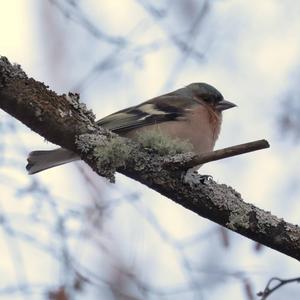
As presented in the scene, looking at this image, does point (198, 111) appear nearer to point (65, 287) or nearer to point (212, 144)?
point (212, 144)

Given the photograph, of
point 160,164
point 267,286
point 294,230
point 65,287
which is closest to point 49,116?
point 160,164

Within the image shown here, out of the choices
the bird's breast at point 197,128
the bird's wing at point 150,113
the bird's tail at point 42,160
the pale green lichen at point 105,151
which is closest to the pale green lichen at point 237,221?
the pale green lichen at point 105,151

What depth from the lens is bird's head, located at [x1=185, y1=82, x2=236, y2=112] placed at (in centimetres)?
526

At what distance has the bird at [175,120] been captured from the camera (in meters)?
3.50

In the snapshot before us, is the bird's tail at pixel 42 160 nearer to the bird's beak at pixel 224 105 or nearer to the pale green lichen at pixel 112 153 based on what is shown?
the pale green lichen at pixel 112 153

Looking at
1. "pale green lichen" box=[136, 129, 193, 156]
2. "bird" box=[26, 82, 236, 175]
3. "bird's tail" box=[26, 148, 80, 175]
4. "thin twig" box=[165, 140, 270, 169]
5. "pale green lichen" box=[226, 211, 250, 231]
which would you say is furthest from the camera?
"bird" box=[26, 82, 236, 175]

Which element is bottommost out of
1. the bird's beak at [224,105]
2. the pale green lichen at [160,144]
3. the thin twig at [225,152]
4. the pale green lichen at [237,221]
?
the pale green lichen at [237,221]

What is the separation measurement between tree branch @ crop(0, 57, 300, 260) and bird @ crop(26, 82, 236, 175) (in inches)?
37.8

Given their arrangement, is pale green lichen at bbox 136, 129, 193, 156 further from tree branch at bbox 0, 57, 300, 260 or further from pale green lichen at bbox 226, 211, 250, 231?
pale green lichen at bbox 226, 211, 250, 231

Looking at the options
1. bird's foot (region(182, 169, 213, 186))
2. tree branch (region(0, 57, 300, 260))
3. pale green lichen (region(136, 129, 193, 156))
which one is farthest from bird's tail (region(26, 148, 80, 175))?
bird's foot (region(182, 169, 213, 186))

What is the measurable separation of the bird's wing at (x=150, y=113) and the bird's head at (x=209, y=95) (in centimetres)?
21

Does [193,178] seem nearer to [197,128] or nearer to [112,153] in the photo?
[112,153]

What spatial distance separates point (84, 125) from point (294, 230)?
3.09ft

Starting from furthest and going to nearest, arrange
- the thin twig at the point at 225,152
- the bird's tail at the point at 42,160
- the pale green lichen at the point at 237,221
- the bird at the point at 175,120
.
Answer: the bird at the point at 175,120, the bird's tail at the point at 42,160, the pale green lichen at the point at 237,221, the thin twig at the point at 225,152
